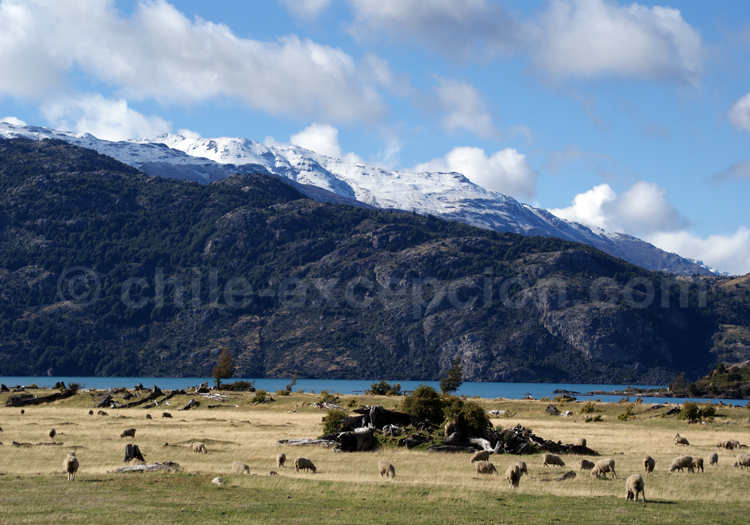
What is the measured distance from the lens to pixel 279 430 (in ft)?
171

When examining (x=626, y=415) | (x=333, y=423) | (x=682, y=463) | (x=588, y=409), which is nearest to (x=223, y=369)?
(x=588, y=409)

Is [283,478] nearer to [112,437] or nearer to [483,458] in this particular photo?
[483,458]

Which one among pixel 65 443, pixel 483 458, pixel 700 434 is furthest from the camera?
pixel 700 434

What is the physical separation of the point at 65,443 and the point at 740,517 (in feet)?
114

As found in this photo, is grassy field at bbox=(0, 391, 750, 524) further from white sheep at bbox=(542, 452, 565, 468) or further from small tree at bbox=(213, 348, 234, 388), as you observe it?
small tree at bbox=(213, 348, 234, 388)

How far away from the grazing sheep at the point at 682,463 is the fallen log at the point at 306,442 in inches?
722

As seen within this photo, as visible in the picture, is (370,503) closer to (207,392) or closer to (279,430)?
(279,430)

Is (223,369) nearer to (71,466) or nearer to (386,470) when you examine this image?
(386,470)

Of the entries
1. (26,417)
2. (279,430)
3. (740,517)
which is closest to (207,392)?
(26,417)

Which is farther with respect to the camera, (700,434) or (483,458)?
(700,434)

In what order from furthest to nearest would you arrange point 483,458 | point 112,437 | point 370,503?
point 112,437 < point 483,458 < point 370,503

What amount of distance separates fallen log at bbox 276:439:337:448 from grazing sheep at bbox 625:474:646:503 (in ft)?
65.1

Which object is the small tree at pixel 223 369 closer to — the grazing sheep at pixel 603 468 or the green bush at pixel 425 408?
the green bush at pixel 425 408

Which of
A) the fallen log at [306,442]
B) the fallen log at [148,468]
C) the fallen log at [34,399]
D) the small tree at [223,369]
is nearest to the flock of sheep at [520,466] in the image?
the fallen log at [148,468]
